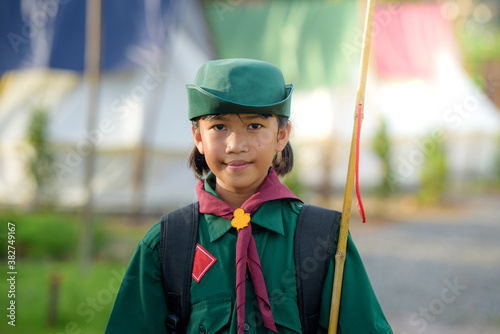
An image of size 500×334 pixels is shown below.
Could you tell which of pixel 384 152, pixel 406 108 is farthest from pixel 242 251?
pixel 406 108

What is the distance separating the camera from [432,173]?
35.0 ft

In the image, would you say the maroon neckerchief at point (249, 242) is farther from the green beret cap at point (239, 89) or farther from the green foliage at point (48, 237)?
the green foliage at point (48, 237)

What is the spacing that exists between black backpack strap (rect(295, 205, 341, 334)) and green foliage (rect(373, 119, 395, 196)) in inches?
332

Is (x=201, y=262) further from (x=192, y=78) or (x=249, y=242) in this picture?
(x=192, y=78)

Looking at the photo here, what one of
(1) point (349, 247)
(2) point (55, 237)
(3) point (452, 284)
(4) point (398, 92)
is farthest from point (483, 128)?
(1) point (349, 247)

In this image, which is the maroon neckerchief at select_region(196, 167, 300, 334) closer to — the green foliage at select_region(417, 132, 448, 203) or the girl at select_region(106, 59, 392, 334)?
the girl at select_region(106, 59, 392, 334)

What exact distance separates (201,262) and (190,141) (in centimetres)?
729

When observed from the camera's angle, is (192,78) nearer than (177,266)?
No

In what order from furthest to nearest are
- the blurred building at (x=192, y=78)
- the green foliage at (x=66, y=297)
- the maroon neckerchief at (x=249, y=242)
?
the blurred building at (x=192, y=78) < the green foliage at (x=66, y=297) < the maroon neckerchief at (x=249, y=242)

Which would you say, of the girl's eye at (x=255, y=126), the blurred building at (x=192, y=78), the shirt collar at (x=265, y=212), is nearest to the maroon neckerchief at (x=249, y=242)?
the shirt collar at (x=265, y=212)

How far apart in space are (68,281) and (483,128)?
9548 millimetres

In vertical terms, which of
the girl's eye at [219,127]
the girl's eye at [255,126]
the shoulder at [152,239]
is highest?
the girl's eye at [255,126]

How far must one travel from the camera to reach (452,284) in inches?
248

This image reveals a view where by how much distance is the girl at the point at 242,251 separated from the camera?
1.71 m
